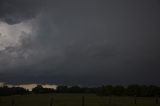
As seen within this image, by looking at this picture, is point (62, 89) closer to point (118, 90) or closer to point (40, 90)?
point (40, 90)

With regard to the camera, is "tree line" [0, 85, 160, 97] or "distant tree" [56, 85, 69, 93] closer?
→ "tree line" [0, 85, 160, 97]

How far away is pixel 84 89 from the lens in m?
182

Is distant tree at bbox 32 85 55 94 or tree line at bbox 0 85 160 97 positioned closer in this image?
tree line at bbox 0 85 160 97

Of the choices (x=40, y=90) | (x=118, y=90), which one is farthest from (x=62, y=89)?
(x=118, y=90)

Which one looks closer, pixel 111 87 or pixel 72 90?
pixel 111 87

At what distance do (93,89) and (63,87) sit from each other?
22.9m

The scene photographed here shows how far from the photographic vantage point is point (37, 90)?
17288 centimetres

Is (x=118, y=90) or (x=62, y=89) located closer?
(x=118, y=90)

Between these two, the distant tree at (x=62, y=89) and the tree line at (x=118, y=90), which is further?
the distant tree at (x=62, y=89)

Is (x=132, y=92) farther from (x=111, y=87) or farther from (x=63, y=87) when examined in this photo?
(x=63, y=87)

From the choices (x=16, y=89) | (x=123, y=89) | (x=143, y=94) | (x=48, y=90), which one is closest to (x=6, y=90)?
(x=16, y=89)

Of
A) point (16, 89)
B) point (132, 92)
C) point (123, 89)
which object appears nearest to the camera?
point (132, 92)

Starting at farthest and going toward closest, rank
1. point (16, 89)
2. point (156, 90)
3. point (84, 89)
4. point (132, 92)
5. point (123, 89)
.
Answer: point (84, 89) → point (16, 89) → point (123, 89) → point (132, 92) → point (156, 90)

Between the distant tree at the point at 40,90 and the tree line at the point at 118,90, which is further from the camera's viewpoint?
the distant tree at the point at 40,90
